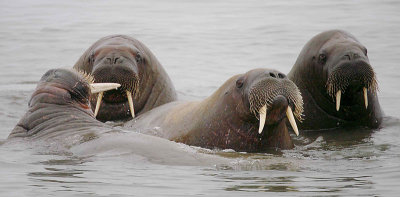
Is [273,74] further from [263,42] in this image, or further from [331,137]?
[263,42]

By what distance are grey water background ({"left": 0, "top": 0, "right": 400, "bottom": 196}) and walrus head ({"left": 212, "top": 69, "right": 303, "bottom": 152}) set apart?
314mm

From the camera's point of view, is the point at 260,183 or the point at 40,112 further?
the point at 40,112

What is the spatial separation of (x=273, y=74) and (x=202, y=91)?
700 centimetres

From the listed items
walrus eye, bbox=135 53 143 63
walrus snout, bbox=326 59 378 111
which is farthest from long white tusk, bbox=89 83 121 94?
walrus snout, bbox=326 59 378 111

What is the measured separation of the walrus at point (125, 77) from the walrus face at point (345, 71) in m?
2.19

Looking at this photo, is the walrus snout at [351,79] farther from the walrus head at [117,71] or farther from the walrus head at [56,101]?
the walrus head at [56,101]

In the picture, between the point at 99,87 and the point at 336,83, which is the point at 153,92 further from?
the point at 336,83

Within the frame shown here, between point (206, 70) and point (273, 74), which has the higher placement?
point (273, 74)

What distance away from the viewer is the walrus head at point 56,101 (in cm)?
955

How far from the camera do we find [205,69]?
1964cm

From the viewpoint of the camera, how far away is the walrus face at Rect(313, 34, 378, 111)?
36.3ft

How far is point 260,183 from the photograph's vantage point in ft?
25.5

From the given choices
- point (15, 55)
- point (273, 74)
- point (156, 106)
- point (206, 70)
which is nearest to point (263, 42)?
point (206, 70)

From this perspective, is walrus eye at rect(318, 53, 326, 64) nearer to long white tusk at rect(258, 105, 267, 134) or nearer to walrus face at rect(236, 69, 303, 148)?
walrus face at rect(236, 69, 303, 148)
